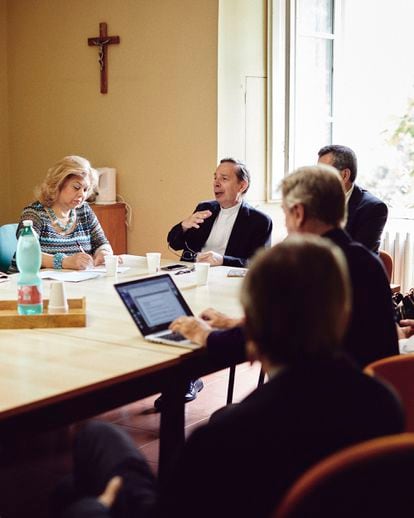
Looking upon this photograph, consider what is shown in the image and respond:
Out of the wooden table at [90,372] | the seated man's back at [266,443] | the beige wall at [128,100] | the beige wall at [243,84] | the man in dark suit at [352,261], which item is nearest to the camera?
the seated man's back at [266,443]

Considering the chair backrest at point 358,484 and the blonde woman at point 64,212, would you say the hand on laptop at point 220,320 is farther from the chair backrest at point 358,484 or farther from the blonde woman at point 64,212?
the blonde woman at point 64,212

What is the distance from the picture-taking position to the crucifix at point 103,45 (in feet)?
18.3

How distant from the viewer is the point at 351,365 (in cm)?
130

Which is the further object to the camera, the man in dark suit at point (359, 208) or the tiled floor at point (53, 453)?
the man in dark suit at point (359, 208)

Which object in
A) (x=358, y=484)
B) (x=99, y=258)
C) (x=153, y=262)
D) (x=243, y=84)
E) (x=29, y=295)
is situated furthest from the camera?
(x=243, y=84)

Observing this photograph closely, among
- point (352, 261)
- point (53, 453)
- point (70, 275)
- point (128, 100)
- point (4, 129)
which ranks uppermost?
point (128, 100)

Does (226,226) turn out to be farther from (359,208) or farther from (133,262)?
(359,208)

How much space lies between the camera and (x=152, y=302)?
244 centimetres

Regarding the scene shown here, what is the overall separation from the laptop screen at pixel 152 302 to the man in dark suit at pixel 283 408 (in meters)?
1.12

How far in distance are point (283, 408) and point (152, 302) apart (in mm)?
1263

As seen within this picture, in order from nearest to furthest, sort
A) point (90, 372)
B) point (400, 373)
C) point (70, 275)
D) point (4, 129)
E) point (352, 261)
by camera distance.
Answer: point (400, 373) → point (90, 372) → point (352, 261) → point (70, 275) → point (4, 129)

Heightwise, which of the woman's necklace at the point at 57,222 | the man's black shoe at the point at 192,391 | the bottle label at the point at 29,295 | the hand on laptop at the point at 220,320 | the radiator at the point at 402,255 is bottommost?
the man's black shoe at the point at 192,391

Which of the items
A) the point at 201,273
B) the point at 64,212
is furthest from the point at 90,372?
the point at 64,212

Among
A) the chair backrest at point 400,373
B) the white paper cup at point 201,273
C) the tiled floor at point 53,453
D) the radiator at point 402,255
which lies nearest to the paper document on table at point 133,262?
the white paper cup at point 201,273
